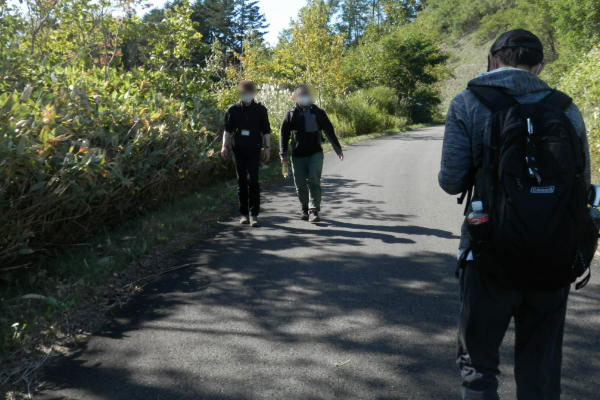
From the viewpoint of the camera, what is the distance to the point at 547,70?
4475 centimetres

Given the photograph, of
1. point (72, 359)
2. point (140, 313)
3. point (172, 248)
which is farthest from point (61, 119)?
point (72, 359)

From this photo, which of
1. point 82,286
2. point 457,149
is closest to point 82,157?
point 82,286

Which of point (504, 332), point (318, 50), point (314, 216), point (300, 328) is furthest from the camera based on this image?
point (318, 50)

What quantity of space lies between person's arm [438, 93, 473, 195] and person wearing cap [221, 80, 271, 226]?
177 inches

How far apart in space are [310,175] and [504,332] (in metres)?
4.84

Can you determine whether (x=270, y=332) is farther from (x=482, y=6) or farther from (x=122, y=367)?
(x=482, y=6)

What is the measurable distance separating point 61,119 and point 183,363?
3120mm

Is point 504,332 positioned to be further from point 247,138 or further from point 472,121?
point 247,138

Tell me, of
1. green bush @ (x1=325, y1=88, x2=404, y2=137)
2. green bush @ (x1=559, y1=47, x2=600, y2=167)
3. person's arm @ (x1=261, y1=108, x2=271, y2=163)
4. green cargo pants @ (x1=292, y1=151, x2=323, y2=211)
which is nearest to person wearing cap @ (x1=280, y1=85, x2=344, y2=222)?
green cargo pants @ (x1=292, y1=151, x2=323, y2=211)

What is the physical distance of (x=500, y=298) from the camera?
204 centimetres

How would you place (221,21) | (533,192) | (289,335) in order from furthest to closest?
(221,21) < (289,335) < (533,192)

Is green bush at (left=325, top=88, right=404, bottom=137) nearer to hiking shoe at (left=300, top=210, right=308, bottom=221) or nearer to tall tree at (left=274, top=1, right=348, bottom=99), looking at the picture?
tall tree at (left=274, top=1, right=348, bottom=99)

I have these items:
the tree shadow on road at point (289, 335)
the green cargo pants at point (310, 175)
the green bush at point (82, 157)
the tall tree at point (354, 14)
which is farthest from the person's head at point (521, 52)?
the tall tree at point (354, 14)

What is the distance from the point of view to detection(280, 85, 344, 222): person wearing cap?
262 inches
